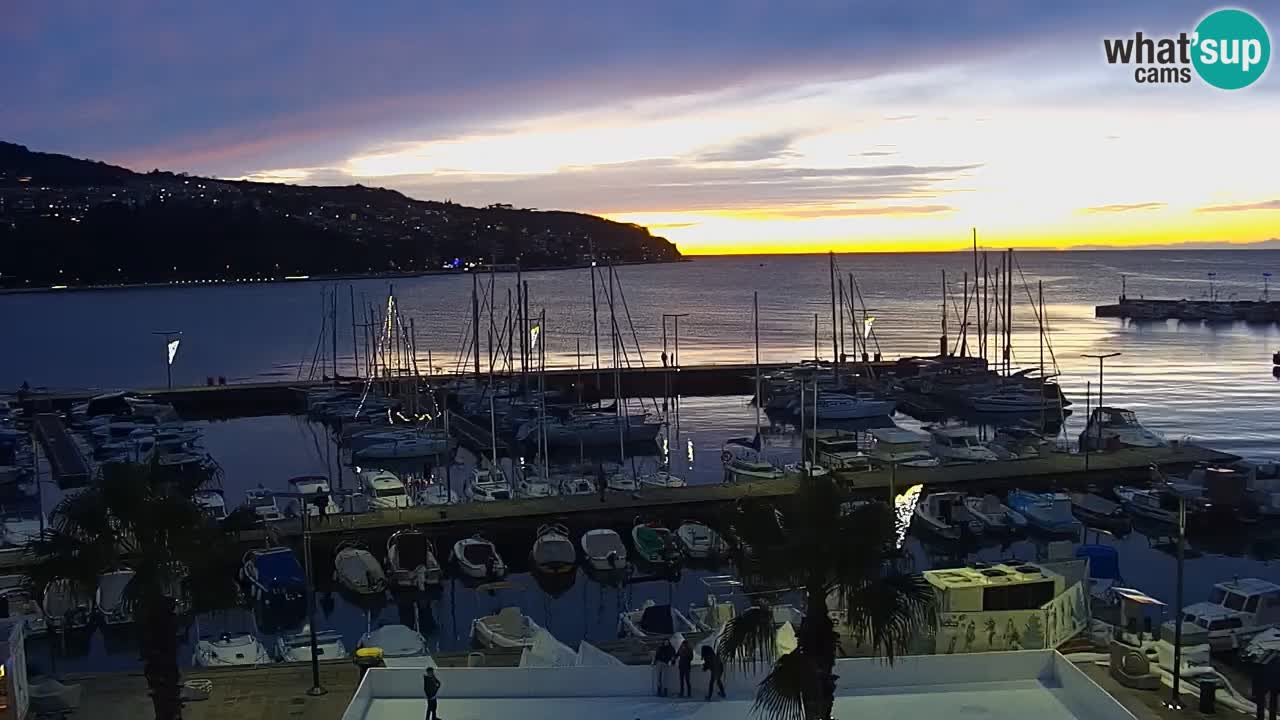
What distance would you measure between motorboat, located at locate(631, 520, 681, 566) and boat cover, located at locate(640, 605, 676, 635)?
716 centimetres

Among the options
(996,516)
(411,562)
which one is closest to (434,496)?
(411,562)

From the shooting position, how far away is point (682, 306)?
169125 millimetres

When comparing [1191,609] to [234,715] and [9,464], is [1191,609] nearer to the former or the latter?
[234,715]

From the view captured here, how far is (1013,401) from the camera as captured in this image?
190 ft

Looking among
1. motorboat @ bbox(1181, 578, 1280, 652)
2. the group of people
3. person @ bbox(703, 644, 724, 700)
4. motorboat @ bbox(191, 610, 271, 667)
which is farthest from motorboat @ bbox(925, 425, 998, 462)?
person @ bbox(703, 644, 724, 700)

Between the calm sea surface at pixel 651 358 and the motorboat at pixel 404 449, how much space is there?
7.94 feet

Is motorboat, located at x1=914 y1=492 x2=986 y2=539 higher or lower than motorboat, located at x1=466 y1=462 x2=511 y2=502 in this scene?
lower

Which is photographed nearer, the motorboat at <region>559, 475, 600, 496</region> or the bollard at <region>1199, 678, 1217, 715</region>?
the bollard at <region>1199, 678, 1217, 715</region>

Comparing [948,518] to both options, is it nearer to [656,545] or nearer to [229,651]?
[656,545]

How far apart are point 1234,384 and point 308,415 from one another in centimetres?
5783

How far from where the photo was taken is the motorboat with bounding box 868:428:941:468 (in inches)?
1588

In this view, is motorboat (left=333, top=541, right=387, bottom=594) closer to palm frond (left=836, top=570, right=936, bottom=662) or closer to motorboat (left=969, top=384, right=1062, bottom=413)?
palm frond (left=836, top=570, right=936, bottom=662)

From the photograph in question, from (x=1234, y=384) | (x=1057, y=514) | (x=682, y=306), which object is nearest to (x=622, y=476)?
(x=1057, y=514)

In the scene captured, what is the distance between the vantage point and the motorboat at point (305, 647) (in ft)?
69.9
